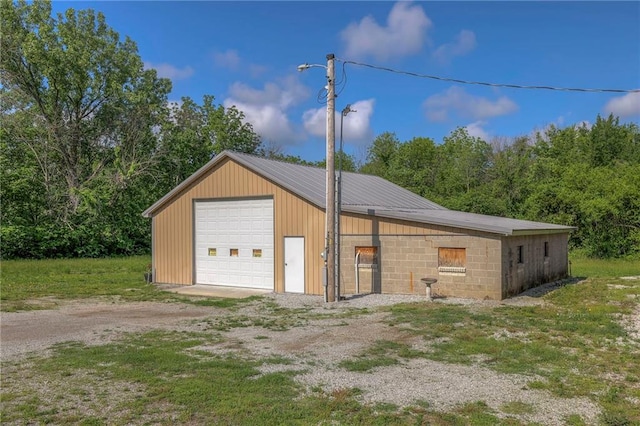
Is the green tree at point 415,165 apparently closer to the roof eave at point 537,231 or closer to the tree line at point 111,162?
the tree line at point 111,162

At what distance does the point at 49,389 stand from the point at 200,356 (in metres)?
2.16

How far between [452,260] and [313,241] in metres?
4.32

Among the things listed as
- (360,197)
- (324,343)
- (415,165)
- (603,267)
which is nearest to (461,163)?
(415,165)

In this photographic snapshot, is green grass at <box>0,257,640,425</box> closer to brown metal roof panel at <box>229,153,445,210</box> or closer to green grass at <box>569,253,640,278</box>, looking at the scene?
brown metal roof panel at <box>229,153,445,210</box>

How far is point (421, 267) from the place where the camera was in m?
14.3

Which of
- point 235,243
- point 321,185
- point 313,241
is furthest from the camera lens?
point 321,185

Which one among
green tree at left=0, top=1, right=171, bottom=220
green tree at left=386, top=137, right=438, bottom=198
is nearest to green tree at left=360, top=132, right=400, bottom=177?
green tree at left=386, top=137, right=438, bottom=198

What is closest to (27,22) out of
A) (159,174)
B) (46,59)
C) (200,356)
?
(46,59)

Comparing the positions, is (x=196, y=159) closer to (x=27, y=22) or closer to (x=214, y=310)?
(x=27, y=22)

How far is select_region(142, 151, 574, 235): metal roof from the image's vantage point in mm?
14469

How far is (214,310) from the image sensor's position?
12.7 metres

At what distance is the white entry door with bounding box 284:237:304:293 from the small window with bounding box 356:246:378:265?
1.89 meters

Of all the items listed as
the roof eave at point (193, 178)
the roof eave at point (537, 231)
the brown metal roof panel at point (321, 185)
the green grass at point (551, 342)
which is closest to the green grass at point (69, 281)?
the roof eave at point (193, 178)

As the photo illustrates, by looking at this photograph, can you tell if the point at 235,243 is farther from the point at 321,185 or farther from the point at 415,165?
the point at 415,165
